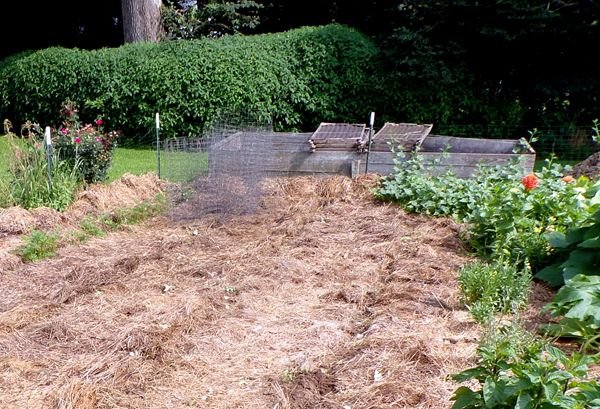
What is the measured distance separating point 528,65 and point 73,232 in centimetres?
914

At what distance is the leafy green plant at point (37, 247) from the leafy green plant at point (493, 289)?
3.41 metres

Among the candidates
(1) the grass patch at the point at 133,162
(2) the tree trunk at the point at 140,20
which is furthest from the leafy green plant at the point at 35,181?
(2) the tree trunk at the point at 140,20

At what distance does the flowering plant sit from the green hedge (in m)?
3.51

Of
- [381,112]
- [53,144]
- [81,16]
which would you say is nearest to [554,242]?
[53,144]

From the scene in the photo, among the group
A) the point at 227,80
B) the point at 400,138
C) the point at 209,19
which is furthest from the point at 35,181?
the point at 209,19

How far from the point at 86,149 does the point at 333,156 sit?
9.92 feet

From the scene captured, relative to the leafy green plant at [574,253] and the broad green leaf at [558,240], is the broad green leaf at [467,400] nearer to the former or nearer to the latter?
the leafy green plant at [574,253]

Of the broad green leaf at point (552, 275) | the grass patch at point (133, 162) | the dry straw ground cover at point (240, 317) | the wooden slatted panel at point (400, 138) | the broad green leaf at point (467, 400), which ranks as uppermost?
the wooden slatted panel at point (400, 138)

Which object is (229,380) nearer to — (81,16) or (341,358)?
(341,358)

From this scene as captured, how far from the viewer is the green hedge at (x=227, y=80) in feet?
33.2

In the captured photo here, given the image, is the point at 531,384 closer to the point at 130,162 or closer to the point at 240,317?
the point at 240,317

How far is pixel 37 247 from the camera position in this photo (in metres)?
4.52

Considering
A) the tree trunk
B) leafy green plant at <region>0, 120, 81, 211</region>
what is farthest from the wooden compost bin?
the tree trunk

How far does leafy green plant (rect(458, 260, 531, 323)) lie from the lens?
3139 millimetres
